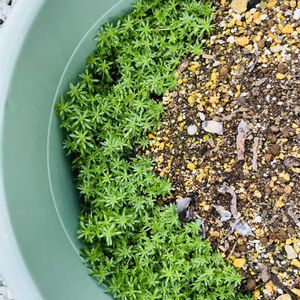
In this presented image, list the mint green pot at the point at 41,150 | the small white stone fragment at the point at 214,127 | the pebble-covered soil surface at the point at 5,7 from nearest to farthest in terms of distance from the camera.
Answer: the mint green pot at the point at 41,150 → the pebble-covered soil surface at the point at 5,7 → the small white stone fragment at the point at 214,127

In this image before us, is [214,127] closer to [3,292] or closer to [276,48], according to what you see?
[276,48]

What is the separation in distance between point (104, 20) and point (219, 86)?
402 millimetres

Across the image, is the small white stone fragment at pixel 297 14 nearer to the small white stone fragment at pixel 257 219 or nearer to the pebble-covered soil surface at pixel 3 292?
the small white stone fragment at pixel 257 219

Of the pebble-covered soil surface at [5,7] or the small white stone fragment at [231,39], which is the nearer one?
the pebble-covered soil surface at [5,7]

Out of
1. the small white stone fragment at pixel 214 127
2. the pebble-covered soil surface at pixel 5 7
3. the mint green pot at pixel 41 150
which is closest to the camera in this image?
the mint green pot at pixel 41 150

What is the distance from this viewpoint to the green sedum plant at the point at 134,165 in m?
1.79

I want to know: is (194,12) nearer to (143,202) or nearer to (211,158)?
(211,158)

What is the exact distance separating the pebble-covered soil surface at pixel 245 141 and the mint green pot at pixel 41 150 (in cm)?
29

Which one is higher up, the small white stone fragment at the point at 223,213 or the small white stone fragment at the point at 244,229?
the small white stone fragment at the point at 223,213

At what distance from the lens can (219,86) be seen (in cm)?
186

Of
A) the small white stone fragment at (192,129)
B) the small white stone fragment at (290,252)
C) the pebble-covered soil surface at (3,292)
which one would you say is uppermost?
the pebble-covered soil surface at (3,292)

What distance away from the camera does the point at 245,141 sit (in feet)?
5.98

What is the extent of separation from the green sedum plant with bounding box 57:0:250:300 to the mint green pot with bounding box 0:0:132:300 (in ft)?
0.13

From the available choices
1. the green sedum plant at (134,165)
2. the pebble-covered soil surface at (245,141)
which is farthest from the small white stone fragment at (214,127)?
the green sedum plant at (134,165)
